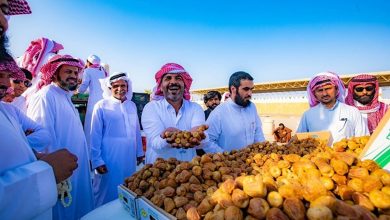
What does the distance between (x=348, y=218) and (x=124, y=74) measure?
13.6 ft

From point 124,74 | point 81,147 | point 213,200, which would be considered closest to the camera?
point 213,200

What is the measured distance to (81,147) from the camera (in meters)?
3.38

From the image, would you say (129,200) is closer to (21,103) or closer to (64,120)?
(64,120)

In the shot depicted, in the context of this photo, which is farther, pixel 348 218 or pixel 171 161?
pixel 171 161

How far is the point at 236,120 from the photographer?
12.6 ft

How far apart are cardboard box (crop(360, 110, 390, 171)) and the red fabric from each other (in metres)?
4.92

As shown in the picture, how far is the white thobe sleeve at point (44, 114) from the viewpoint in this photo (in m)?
3.03

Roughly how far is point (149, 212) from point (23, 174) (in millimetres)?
713

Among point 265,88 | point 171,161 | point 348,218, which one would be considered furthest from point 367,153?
point 265,88

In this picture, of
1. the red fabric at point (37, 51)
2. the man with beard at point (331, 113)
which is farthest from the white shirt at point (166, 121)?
the red fabric at point (37, 51)

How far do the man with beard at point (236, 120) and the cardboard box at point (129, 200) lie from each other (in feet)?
6.54

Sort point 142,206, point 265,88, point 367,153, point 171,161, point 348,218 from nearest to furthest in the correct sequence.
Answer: point 348,218
point 142,206
point 367,153
point 171,161
point 265,88

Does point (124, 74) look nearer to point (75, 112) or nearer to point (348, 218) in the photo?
point (75, 112)

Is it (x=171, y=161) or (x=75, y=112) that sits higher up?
(x=75, y=112)
